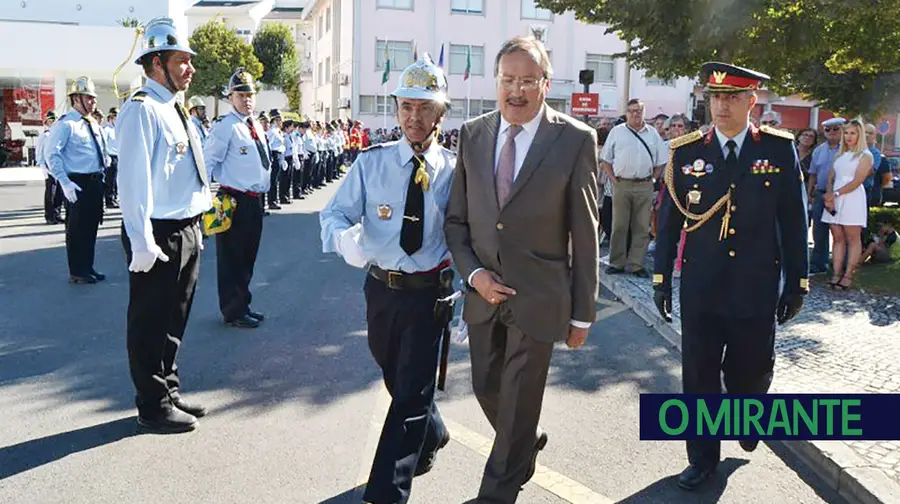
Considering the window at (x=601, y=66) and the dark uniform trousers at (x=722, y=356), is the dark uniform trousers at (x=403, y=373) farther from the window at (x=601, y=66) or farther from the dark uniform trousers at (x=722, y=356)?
the window at (x=601, y=66)

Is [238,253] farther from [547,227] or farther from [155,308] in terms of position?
[547,227]

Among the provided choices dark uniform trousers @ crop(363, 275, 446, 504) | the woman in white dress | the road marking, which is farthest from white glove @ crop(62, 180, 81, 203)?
the woman in white dress

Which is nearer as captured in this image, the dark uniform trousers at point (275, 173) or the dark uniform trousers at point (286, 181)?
the dark uniform trousers at point (275, 173)

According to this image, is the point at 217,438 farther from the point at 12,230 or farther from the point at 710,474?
the point at 12,230

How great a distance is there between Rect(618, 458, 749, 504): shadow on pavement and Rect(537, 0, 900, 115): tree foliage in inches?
286

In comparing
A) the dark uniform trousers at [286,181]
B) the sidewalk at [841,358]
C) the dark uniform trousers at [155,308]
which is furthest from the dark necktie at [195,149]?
the dark uniform trousers at [286,181]

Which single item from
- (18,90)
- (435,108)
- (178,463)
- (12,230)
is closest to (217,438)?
(178,463)

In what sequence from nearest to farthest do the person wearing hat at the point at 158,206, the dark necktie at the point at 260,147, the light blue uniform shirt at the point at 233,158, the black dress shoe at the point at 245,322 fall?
the person wearing hat at the point at 158,206, the light blue uniform shirt at the point at 233,158, the black dress shoe at the point at 245,322, the dark necktie at the point at 260,147

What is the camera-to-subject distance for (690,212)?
421 cm

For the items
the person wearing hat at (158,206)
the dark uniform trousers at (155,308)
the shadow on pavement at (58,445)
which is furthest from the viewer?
the dark uniform trousers at (155,308)

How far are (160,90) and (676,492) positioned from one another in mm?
3562

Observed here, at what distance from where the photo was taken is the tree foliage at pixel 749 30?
413 inches

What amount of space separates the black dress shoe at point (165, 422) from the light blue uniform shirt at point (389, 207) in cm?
178

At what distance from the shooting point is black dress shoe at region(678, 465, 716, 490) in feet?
13.4
